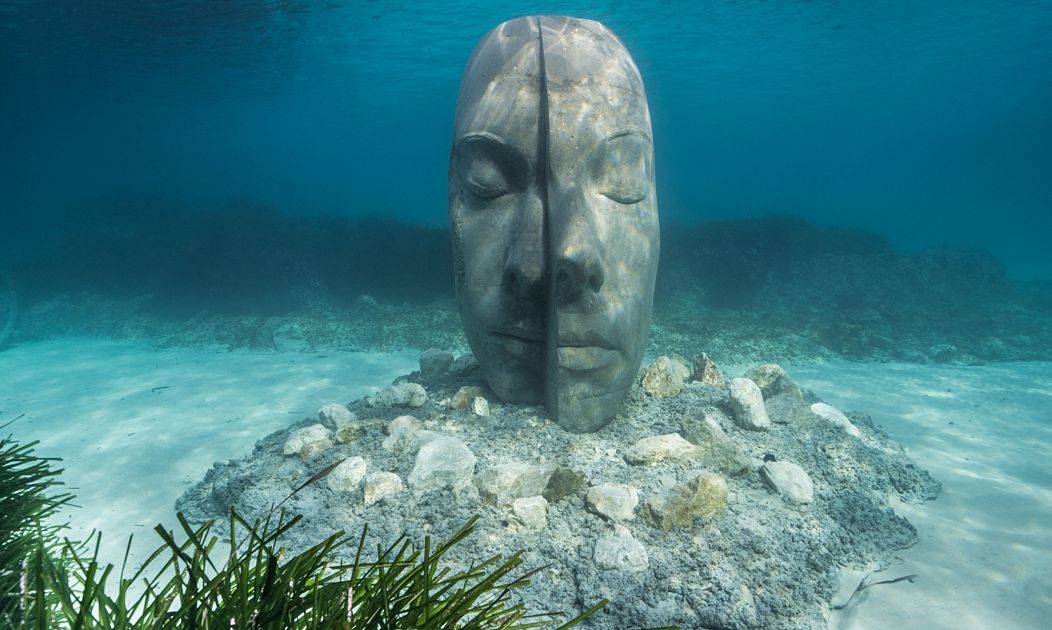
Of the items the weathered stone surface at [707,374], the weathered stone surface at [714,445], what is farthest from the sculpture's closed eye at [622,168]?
the weathered stone surface at [707,374]

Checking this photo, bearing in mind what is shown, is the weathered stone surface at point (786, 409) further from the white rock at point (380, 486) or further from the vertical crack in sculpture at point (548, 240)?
the white rock at point (380, 486)

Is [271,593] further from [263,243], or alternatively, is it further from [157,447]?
[263,243]

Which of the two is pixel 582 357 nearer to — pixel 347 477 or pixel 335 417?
pixel 347 477

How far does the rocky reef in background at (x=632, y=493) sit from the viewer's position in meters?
2.81

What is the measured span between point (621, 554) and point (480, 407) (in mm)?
2094

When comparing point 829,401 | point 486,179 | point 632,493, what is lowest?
point 829,401

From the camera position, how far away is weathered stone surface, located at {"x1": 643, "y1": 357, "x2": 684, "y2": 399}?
16.8 feet

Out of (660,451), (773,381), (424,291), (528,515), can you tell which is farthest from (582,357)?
(424,291)

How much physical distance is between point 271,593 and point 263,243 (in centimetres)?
1987

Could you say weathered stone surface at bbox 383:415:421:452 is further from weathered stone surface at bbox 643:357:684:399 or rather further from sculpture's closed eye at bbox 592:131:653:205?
sculpture's closed eye at bbox 592:131:653:205

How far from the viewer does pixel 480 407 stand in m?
4.75

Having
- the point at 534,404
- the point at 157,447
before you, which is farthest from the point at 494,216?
the point at 157,447

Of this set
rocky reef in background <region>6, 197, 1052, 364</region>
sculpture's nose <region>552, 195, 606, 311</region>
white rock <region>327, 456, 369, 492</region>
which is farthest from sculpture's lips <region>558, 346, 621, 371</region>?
rocky reef in background <region>6, 197, 1052, 364</region>

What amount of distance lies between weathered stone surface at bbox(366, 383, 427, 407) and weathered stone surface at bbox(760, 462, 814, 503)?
2.97 meters
